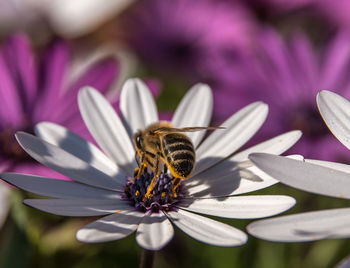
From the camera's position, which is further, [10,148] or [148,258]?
[10,148]

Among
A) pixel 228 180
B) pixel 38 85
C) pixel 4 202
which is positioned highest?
pixel 38 85

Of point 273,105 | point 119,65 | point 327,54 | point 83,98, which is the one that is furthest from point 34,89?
point 327,54

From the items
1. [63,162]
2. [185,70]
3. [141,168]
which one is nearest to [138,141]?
[141,168]

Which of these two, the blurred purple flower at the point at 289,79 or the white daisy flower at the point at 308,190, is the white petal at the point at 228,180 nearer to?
the white daisy flower at the point at 308,190

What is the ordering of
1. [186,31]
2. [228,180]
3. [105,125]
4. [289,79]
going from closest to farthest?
1. [228,180]
2. [105,125]
3. [289,79]
4. [186,31]

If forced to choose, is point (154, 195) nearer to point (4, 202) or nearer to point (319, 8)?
point (4, 202)
